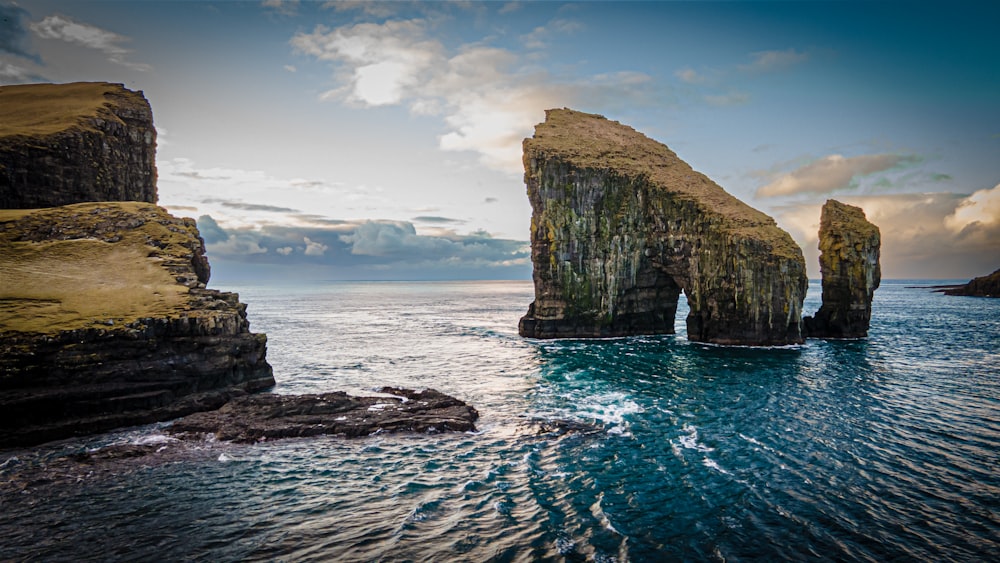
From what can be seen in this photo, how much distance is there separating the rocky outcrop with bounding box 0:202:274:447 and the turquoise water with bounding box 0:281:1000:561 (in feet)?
8.58

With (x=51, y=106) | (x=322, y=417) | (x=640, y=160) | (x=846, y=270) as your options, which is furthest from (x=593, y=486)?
(x=51, y=106)

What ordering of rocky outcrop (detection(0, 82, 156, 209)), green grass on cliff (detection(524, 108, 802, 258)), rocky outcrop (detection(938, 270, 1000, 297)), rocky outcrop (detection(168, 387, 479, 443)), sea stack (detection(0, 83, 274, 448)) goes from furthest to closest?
rocky outcrop (detection(938, 270, 1000, 297))
green grass on cliff (detection(524, 108, 802, 258))
rocky outcrop (detection(0, 82, 156, 209))
rocky outcrop (detection(168, 387, 479, 443))
sea stack (detection(0, 83, 274, 448))

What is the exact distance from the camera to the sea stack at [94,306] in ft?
87.1

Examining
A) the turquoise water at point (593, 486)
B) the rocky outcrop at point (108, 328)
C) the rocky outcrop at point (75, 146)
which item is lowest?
the turquoise water at point (593, 486)

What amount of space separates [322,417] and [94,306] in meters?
17.2

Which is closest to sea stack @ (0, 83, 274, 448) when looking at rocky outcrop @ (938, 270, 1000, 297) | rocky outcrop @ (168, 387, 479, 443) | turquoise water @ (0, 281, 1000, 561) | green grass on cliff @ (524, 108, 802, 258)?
turquoise water @ (0, 281, 1000, 561)

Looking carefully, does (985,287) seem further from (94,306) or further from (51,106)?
(51,106)

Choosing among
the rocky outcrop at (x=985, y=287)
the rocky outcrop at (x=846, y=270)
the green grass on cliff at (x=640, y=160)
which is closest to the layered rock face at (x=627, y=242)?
the green grass on cliff at (x=640, y=160)

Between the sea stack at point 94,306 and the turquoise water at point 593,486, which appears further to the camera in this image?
the sea stack at point 94,306

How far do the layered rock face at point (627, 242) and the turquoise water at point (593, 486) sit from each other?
22985mm

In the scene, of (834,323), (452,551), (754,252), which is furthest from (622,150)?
(452,551)

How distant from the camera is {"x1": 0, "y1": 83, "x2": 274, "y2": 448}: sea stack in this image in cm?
2655

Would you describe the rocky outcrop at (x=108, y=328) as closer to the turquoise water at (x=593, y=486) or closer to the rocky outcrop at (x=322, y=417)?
the turquoise water at (x=593, y=486)

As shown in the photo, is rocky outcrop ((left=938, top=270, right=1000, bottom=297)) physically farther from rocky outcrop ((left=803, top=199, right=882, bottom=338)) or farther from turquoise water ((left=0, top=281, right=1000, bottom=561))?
turquoise water ((left=0, top=281, right=1000, bottom=561))
